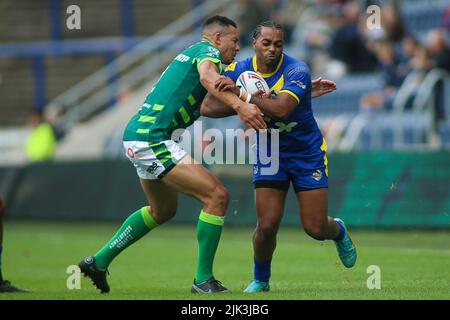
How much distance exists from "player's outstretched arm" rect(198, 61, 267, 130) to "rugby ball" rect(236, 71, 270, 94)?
364 mm

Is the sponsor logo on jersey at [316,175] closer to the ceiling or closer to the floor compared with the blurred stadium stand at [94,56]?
closer to the floor

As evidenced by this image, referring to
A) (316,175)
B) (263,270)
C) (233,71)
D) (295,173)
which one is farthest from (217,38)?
(263,270)

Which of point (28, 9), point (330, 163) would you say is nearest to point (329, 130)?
point (330, 163)

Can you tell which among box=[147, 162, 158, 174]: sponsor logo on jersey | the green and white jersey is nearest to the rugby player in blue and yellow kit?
the green and white jersey

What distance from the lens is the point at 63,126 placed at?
95.6ft

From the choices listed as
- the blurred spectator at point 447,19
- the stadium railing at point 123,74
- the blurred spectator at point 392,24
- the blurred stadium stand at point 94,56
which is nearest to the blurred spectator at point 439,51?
the blurred spectator at point 447,19

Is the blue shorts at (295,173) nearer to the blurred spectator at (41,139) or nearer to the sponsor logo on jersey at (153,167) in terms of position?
the sponsor logo on jersey at (153,167)

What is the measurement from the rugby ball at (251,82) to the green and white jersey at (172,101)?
0.29m

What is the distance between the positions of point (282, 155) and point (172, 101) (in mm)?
1208

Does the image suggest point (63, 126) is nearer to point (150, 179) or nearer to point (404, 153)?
point (404, 153)

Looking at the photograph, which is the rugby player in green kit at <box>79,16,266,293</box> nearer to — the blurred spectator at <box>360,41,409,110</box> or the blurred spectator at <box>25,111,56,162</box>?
the blurred spectator at <box>360,41,409,110</box>

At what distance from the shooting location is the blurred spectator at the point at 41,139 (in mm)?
25016

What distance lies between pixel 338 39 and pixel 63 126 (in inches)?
→ 386

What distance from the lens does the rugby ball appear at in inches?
396
